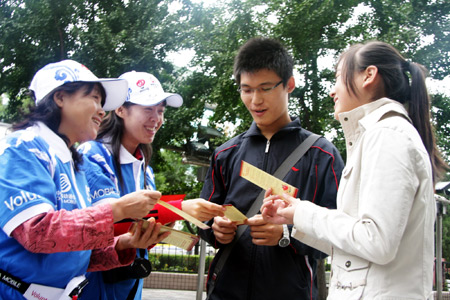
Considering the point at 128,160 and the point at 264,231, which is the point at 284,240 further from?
the point at 128,160

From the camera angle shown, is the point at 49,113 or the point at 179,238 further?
the point at 179,238

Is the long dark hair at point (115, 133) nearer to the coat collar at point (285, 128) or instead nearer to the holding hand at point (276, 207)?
the coat collar at point (285, 128)

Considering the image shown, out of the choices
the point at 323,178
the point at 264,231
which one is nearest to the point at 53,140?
the point at 264,231

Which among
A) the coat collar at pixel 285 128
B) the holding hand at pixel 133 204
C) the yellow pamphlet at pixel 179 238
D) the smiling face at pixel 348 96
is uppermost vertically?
the smiling face at pixel 348 96

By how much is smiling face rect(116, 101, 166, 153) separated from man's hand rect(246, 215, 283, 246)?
1075 millimetres

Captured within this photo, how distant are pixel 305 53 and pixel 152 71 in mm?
3937

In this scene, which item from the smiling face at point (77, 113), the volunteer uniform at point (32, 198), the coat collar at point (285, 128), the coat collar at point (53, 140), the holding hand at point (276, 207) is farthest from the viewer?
the coat collar at point (285, 128)

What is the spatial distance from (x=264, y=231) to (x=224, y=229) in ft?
0.89

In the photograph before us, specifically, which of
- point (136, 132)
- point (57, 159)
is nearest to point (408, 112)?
point (57, 159)

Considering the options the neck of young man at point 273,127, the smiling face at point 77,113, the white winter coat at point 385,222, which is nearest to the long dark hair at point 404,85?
the white winter coat at point 385,222

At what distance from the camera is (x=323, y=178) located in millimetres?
2572

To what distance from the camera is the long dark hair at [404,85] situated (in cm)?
185

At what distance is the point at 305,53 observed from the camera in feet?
35.1

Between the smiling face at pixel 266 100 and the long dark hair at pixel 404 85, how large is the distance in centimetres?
86
